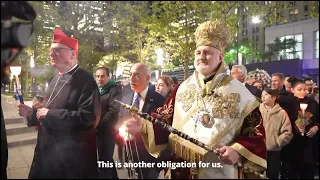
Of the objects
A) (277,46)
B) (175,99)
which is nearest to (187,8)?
(175,99)

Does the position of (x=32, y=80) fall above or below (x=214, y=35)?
below

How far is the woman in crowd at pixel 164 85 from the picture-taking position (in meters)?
2.93

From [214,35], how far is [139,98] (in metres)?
0.62

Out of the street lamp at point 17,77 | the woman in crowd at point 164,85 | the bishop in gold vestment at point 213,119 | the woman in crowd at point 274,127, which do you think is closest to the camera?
the street lamp at point 17,77

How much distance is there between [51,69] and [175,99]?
0.93 meters

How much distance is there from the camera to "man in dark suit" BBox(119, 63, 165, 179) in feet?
5.33

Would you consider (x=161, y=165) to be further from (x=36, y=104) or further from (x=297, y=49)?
(x=297, y=49)

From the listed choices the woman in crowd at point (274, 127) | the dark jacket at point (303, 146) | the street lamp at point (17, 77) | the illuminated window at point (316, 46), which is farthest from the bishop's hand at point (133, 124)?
the illuminated window at point (316, 46)

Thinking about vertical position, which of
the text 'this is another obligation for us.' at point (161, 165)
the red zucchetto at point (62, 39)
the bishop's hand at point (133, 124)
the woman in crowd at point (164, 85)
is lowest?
the text 'this is another obligation for us.' at point (161, 165)

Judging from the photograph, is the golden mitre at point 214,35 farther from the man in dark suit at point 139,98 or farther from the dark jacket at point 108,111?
the dark jacket at point 108,111

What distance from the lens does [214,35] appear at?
1.90 m

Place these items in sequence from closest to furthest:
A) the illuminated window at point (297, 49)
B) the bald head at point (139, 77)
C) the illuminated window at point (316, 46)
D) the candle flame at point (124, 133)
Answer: the candle flame at point (124, 133) → the bald head at point (139, 77) → the illuminated window at point (316, 46) → the illuminated window at point (297, 49)

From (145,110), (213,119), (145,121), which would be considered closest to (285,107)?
(213,119)

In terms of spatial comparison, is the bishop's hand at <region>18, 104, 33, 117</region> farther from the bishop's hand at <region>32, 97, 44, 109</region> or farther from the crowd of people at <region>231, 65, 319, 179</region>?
the crowd of people at <region>231, 65, 319, 179</region>
